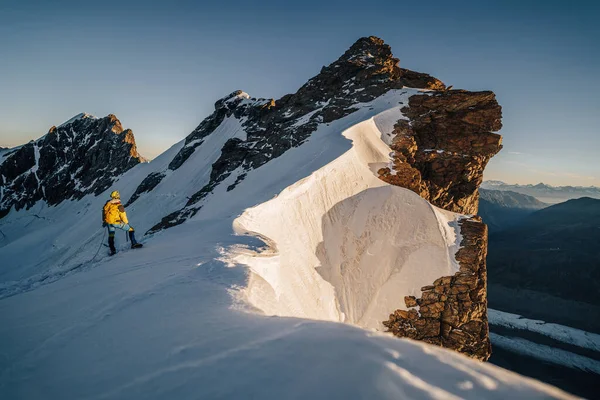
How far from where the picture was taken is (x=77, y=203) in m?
48.2

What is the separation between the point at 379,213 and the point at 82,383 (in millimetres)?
19012

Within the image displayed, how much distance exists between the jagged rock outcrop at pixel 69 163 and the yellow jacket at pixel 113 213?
47.8m

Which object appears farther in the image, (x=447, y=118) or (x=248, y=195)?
(x=447, y=118)

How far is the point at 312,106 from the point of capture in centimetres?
3244

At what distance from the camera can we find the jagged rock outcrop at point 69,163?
53.2m

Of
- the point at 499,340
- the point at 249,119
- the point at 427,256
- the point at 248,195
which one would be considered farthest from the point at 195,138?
the point at 499,340

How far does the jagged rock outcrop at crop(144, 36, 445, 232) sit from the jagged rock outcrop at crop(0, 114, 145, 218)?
30789 mm

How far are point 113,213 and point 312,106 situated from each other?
87.9ft

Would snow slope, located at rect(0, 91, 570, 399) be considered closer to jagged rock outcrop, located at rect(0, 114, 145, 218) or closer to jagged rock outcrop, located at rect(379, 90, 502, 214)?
jagged rock outcrop, located at rect(379, 90, 502, 214)

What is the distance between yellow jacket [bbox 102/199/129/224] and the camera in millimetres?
9852

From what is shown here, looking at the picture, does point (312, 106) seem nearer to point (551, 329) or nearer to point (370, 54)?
point (370, 54)

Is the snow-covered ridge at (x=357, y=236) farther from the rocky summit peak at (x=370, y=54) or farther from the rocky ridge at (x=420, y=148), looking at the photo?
the rocky summit peak at (x=370, y=54)

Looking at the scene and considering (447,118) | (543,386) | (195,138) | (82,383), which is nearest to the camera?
(543,386)

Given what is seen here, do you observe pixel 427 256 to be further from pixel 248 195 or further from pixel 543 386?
pixel 543 386
